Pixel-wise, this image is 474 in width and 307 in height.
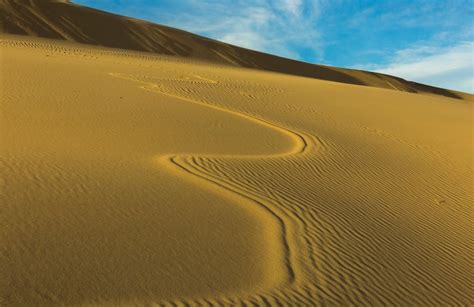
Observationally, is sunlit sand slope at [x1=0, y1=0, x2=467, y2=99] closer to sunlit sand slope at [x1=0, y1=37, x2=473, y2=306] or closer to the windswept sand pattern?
sunlit sand slope at [x1=0, y1=37, x2=473, y2=306]

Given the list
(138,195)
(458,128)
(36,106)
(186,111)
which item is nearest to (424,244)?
(138,195)

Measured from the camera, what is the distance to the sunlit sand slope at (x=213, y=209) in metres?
3.52

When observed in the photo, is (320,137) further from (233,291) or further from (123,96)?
(233,291)

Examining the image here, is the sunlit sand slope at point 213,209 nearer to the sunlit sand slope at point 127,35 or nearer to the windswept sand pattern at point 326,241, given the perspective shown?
the windswept sand pattern at point 326,241

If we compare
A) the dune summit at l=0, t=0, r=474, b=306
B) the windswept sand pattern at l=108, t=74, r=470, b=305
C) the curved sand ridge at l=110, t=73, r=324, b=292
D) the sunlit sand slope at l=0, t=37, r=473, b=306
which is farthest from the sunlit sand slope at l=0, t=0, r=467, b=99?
the windswept sand pattern at l=108, t=74, r=470, b=305

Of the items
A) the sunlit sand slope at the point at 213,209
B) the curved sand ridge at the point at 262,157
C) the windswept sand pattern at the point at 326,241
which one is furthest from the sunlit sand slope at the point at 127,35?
the windswept sand pattern at the point at 326,241

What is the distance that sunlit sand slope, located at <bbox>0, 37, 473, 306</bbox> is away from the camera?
352cm

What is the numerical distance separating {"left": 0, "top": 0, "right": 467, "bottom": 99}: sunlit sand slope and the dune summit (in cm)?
2924

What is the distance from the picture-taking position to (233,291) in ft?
11.5

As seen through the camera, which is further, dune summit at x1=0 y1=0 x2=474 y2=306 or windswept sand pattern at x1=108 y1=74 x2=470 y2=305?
windswept sand pattern at x1=108 y1=74 x2=470 y2=305

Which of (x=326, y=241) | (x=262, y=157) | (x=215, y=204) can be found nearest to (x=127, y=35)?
(x=262, y=157)

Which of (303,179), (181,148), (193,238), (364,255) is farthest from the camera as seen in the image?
(181,148)

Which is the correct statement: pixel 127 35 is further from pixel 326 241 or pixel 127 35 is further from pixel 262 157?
pixel 326 241

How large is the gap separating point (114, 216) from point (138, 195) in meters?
0.55
